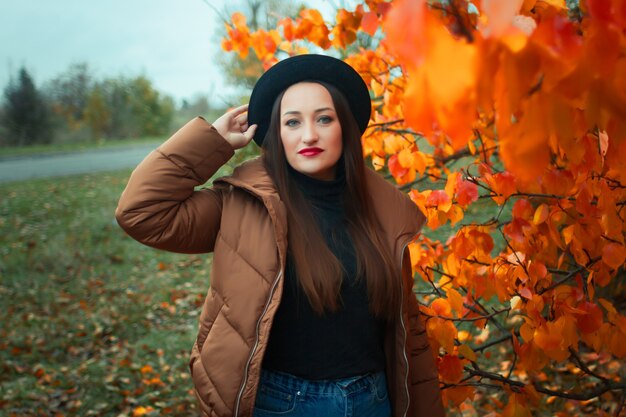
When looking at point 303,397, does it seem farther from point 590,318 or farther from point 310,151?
point 590,318

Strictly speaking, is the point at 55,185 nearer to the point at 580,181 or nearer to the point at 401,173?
the point at 401,173

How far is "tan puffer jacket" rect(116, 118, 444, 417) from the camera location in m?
1.70

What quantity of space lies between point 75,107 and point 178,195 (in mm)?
22045

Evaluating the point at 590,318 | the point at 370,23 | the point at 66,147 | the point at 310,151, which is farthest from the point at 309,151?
the point at 66,147

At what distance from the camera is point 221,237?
5.98 ft

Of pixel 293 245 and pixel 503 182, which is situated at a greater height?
pixel 503 182

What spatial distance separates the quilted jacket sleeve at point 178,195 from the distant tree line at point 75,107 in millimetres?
18781

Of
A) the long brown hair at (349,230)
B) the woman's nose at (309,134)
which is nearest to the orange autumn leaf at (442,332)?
the long brown hair at (349,230)

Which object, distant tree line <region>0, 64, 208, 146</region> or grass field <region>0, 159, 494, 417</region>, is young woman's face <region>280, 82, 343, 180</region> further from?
distant tree line <region>0, 64, 208, 146</region>

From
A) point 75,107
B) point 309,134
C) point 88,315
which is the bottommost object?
point 88,315

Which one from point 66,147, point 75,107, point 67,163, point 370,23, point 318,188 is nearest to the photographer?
point 318,188

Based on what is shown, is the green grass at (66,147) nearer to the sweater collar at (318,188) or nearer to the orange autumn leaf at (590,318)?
the sweater collar at (318,188)

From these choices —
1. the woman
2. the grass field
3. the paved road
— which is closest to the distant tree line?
the paved road

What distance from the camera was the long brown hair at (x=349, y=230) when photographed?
5.93ft
